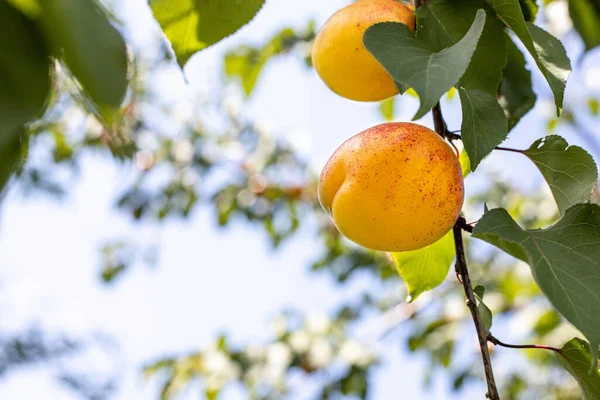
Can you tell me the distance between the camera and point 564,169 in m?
0.81

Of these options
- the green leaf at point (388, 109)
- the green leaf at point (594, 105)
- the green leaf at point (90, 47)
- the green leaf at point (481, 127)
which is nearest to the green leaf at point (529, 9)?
the green leaf at point (481, 127)

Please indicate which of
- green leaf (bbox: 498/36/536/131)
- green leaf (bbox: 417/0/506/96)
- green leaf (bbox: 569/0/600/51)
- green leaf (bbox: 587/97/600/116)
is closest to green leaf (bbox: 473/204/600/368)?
green leaf (bbox: 417/0/506/96)

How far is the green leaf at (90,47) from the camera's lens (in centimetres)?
31

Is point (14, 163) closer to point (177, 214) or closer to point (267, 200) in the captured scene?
point (267, 200)

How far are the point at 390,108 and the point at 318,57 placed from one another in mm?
622

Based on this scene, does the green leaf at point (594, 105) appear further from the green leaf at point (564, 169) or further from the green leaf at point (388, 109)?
the green leaf at point (564, 169)

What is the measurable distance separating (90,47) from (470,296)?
1.83ft

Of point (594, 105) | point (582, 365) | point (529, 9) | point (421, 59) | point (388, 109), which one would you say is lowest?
point (594, 105)

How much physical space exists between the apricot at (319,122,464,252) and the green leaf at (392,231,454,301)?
0.52 feet

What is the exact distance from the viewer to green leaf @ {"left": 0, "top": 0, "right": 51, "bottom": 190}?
0.29m

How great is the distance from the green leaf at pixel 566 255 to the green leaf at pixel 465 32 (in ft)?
0.74

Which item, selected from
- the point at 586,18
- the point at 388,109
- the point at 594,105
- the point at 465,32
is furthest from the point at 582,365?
the point at 594,105

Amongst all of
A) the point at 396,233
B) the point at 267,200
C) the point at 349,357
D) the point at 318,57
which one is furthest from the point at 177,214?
the point at 396,233

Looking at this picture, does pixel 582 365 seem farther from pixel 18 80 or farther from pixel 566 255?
pixel 18 80
